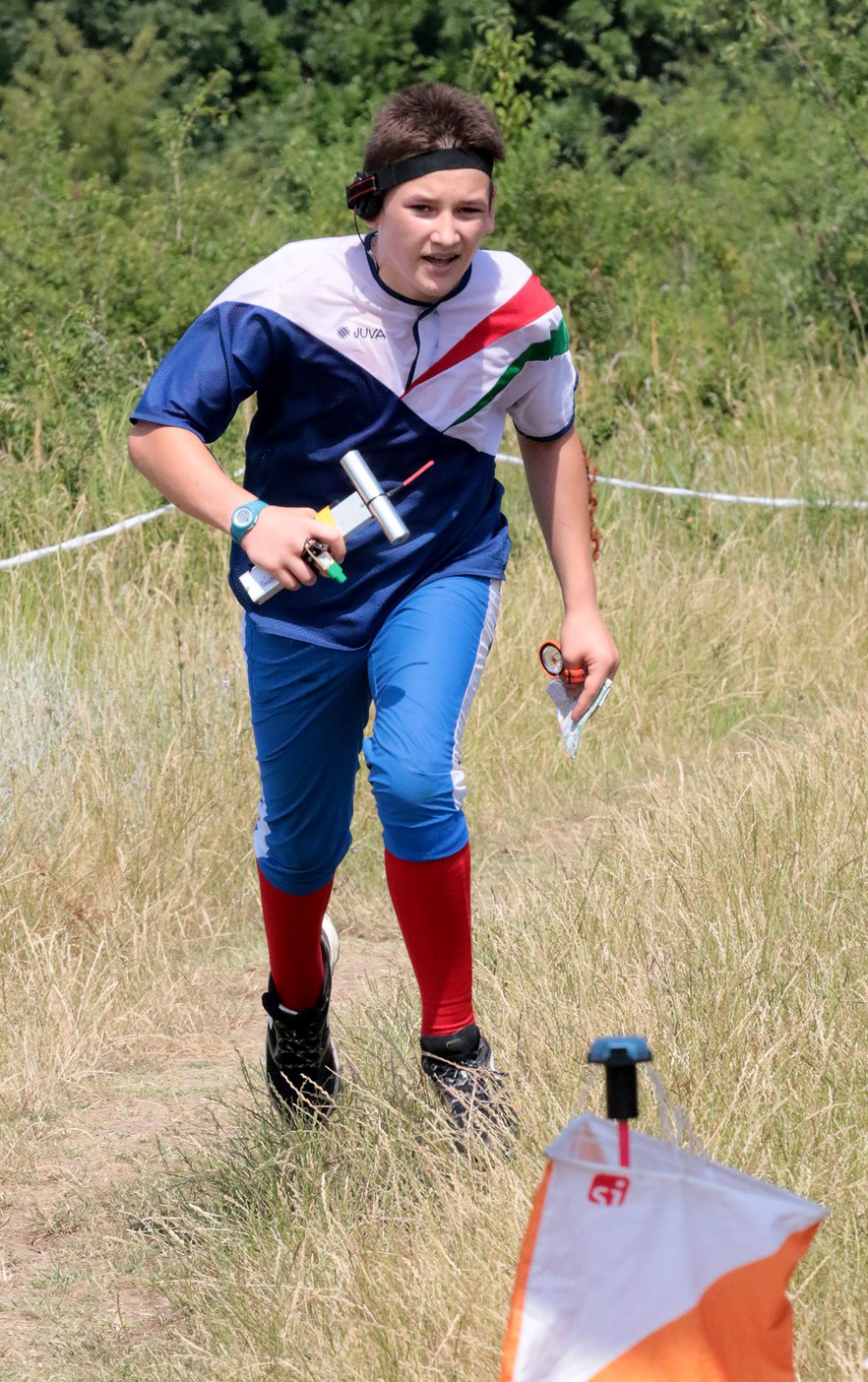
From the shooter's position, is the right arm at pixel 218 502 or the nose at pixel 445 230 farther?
the nose at pixel 445 230

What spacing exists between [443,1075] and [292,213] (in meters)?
10.8

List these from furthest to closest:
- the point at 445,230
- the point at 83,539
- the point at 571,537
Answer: the point at 83,539, the point at 571,537, the point at 445,230

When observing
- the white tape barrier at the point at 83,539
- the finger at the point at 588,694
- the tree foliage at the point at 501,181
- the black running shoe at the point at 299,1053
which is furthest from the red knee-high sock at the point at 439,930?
the tree foliage at the point at 501,181

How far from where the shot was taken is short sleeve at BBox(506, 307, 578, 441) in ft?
11.1

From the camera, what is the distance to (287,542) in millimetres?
2859

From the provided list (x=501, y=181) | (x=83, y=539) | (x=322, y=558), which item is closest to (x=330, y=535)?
(x=322, y=558)

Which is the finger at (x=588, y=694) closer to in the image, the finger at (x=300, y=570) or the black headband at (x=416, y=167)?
the finger at (x=300, y=570)

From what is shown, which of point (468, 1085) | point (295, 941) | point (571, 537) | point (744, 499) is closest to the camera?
point (468, 1085)

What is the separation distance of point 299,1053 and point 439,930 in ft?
1.92

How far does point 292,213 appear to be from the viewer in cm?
1316

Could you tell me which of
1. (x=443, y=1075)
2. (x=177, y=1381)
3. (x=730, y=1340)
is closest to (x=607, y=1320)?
(x=730, y=1340)

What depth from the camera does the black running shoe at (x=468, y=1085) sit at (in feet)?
10.1

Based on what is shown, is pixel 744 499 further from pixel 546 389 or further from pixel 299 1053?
pixel 299 1053

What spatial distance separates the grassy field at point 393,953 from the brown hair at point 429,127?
1614mm
